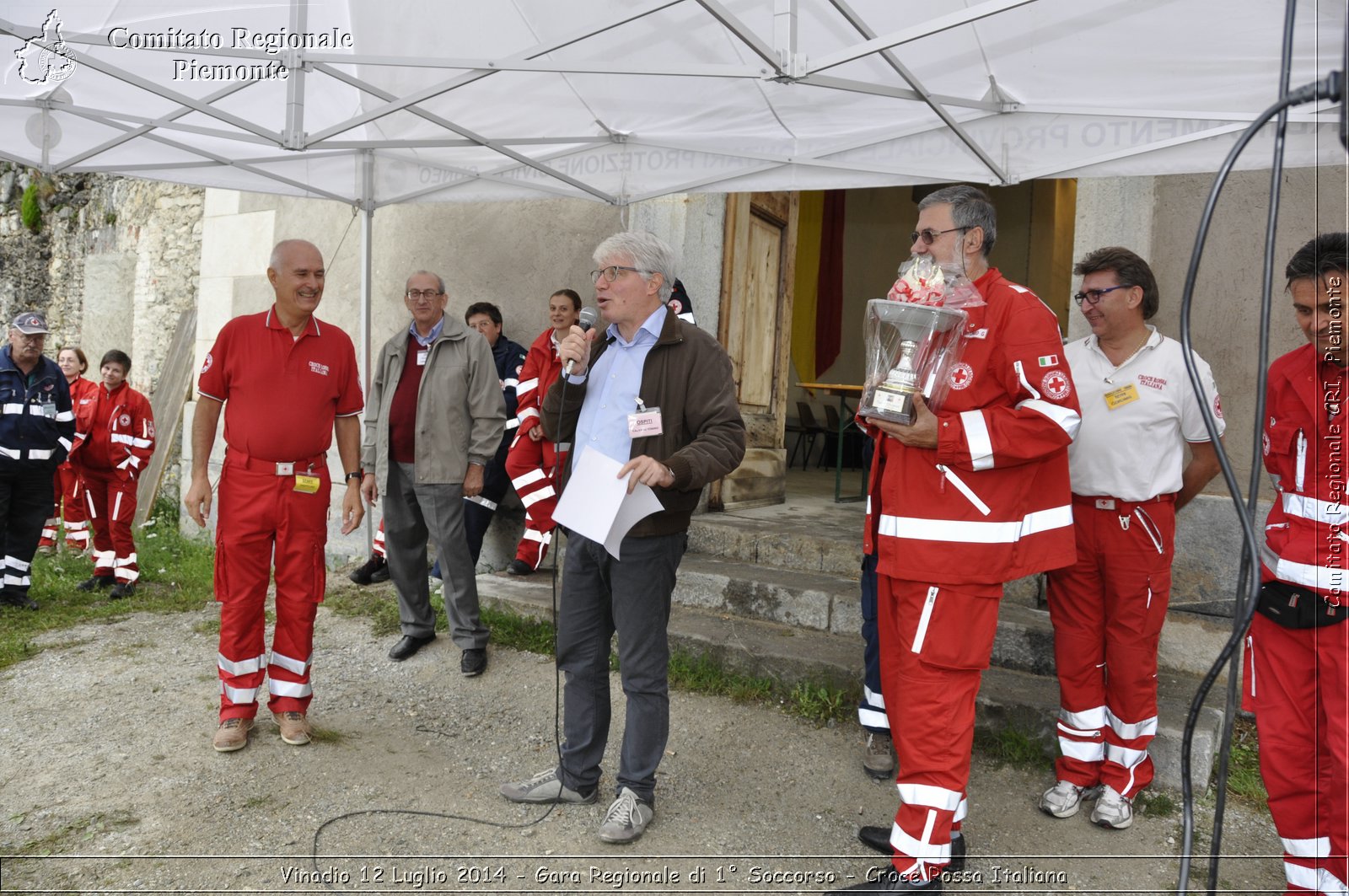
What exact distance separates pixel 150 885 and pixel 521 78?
12.8 feet

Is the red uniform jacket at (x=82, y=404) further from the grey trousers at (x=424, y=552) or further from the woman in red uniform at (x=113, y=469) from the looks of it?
the grey trousers at (x=424, y=552)

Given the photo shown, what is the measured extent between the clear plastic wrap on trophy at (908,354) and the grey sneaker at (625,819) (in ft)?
5.25

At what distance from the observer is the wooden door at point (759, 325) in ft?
21.3

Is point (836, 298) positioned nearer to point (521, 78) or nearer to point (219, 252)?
point (219, 252)

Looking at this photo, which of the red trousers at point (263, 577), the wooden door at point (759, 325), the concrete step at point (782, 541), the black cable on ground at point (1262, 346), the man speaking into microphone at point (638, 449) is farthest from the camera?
the wooden door at point (759, 325)

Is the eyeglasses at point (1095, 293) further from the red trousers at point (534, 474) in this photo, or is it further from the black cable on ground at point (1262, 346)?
the red trousers at point (534, 474)

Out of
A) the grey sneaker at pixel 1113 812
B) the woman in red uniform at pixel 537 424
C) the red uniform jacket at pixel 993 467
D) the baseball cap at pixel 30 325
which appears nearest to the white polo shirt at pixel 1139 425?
the red uniform jacket at pixel 993 467

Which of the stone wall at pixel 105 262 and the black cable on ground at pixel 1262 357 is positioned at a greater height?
the stone wall at pixel 105 262

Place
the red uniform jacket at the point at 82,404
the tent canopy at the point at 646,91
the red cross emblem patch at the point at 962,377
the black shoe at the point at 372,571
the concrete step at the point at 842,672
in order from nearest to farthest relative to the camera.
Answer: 1. the red cross emblem patch at the point at 962,377
2. the tent canopy at the point at 646,91
3. the concrete step at the point at 842,672
4. the black shoe at the point at 372,571
5. the red uniform jacket at the point at 82,404

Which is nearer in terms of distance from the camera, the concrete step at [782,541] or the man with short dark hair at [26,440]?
the concrete step at [782,541]

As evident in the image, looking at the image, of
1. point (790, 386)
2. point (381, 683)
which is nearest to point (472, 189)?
point (381, 683)

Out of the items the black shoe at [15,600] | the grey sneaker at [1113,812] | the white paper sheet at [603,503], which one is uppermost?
the white paper sheet at [603,503]

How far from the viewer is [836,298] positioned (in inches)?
536

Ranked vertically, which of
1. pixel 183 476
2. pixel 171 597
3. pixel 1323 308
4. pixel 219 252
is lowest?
pixel 171 597
